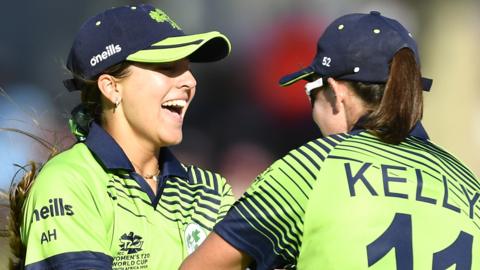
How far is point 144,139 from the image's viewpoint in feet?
9.03

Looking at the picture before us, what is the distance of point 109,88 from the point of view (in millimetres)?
2695

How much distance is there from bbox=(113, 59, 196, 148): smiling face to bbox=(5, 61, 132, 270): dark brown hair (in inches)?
2.2

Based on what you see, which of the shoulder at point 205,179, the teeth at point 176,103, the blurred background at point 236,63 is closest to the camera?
the teeth at point 176,103

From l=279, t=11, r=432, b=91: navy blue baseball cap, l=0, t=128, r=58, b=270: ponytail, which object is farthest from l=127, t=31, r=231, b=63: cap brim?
l=0, t=128, r=58, b=270: ponytail

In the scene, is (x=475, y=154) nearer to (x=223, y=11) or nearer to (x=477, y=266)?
(x=223, y=11)

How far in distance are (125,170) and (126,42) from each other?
38 centimetres

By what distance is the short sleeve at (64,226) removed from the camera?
7.86 feet

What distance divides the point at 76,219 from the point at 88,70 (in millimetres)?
491

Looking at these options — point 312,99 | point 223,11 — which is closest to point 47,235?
point 312,99

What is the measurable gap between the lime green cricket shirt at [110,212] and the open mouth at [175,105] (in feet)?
0.57

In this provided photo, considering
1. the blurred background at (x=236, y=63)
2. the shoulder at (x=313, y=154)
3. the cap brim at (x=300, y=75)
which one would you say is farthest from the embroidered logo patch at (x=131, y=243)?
the blurred background at (x=236, y=63)

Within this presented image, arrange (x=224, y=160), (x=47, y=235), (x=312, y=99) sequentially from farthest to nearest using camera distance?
(x=224, y=160) → (x=312, y=99) → (x=47, y=235)

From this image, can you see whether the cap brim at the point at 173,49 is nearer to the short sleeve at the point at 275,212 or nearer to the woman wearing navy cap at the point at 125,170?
the woman wearing navy cap at the point at 125,170

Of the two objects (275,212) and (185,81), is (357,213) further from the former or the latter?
(185,81)
